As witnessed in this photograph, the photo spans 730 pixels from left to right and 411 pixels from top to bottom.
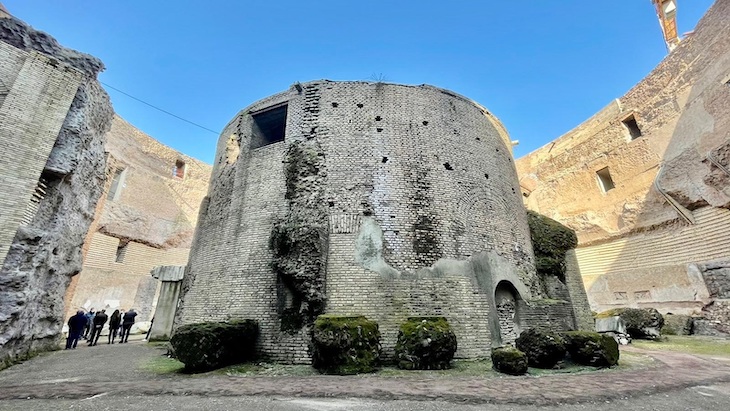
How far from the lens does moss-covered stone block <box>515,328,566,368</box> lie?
22.4ft

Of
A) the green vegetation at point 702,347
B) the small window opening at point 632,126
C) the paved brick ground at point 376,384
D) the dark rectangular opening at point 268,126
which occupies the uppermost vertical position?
the small window opening at point 632,126

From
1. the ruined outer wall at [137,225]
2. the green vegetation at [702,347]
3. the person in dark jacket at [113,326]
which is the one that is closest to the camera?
the green vegetation at [702,347]

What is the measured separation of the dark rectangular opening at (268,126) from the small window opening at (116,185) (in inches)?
636

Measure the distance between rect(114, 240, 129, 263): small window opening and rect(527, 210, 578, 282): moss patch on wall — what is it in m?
24.2

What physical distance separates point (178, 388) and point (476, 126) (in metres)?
11.1

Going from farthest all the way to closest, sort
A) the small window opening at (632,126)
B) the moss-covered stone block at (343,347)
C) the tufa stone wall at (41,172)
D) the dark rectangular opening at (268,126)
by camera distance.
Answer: the small window opening at (632,126) → the dark rectangular opening at (268,126) → the tufa stone wall at (41,172) → the moss-covered stone block at (343,347)

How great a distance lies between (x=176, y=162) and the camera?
90.3 ft

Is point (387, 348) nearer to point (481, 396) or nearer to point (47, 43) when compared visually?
point (481, 396)

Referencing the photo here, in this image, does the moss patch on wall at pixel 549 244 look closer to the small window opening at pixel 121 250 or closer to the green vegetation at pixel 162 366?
the green vegetation at pixel 162 366

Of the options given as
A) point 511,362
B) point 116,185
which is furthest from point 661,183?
point 116,185

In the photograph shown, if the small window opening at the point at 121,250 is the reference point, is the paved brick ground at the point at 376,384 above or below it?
below

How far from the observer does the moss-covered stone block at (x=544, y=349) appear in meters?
6.82

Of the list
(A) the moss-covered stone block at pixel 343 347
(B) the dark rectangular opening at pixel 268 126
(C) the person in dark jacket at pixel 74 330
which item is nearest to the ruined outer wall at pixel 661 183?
(A) the moss-covered stone block at pixel 343 347

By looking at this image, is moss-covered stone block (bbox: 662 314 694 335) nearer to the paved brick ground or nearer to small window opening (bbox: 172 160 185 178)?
the paved brick ground
